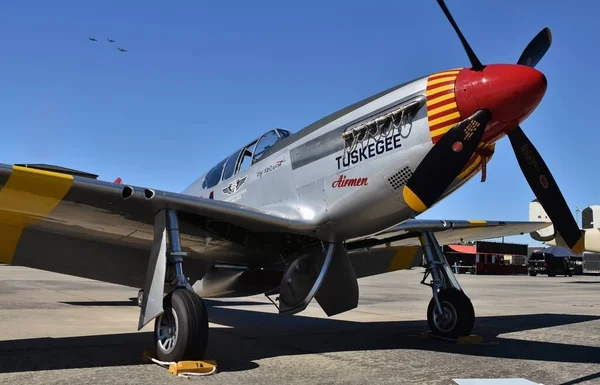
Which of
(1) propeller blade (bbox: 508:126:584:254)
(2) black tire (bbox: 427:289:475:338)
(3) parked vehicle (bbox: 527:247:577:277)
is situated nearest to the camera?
(1) propeller blade (bbox: 508:126:584:254)

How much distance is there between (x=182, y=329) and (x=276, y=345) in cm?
202

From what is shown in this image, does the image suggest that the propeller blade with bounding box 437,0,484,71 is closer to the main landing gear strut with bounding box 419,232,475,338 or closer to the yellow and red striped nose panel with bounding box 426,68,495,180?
the yellow and red striped nose panel with bounding box 426,68,495,180

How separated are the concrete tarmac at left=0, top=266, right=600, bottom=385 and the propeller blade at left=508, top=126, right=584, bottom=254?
1.43 meters

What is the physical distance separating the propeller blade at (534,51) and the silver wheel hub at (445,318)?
3738mm

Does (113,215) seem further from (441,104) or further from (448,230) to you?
(448,230)

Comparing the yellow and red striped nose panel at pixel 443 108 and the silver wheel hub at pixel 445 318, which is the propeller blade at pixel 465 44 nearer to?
the yellow and red striped nose panel at pixel 443 108

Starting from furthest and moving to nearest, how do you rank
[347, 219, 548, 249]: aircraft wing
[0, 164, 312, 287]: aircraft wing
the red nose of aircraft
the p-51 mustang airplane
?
[347, 219, 548, 249]: aircraft wing → [0, 164, 312, 287]: aircraft wing → the p-51 mustang airplane → the red nose of aircraft

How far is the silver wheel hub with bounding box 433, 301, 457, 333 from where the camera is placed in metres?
7.57

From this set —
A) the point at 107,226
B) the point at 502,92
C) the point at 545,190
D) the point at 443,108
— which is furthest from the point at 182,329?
the point at 545,190

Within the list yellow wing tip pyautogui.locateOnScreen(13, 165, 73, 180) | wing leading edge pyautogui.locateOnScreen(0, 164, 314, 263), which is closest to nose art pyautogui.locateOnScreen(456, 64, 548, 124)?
wing leading edge pyautogui.locateOnScreen(0, 164, 314, 263)

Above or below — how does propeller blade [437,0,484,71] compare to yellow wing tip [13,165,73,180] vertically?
above

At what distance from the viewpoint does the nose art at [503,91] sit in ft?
15.6

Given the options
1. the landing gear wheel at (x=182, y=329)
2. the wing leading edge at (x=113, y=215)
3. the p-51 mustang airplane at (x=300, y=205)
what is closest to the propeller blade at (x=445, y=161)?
the p-51 mustang airplane at (x=300, y=205)

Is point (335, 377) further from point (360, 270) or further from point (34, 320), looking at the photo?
point (34, 320)
